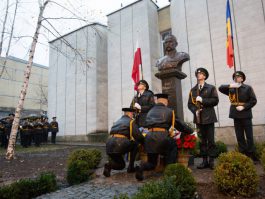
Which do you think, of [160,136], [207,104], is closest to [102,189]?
[160,136]

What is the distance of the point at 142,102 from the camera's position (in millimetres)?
7527

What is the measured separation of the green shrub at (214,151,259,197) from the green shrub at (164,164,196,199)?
506 mm

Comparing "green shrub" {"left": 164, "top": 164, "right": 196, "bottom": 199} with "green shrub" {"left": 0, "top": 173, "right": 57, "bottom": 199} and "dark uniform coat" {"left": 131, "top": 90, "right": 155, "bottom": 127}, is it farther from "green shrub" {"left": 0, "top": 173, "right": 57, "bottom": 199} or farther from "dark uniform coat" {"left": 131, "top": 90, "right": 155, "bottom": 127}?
"dark uniform coat" {"left": 131, "top": 90, "right": 155, "bottom": 127}

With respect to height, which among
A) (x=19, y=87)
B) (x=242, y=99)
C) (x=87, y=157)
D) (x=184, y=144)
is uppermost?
(x=19, y=87)

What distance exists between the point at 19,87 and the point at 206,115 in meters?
35.4

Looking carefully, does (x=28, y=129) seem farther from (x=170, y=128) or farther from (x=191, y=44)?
(x=170, y=128)

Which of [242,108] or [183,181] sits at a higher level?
[242,108]

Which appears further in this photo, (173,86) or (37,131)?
(37,131)

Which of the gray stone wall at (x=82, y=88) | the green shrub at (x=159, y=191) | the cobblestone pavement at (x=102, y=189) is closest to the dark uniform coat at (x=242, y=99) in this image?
the cobblestone pavement at (x=102, y=189)

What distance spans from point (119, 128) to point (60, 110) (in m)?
18.4

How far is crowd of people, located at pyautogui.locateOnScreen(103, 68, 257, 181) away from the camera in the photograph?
5.71 metres

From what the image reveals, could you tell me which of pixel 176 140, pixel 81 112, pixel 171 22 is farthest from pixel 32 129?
pixel 176 140

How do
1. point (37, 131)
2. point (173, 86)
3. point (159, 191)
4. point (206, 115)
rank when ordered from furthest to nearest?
point (37, 131) < point (173, 86) < point (206, 115) < point (159, 191)

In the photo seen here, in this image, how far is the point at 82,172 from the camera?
20.4 ft
